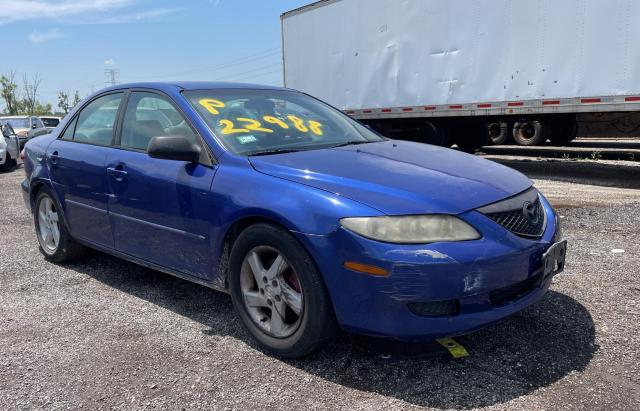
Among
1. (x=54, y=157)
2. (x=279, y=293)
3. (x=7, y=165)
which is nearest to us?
(x=279, y=293)

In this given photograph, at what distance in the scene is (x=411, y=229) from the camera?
8.38 ft

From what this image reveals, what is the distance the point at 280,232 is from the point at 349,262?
0.44 meters

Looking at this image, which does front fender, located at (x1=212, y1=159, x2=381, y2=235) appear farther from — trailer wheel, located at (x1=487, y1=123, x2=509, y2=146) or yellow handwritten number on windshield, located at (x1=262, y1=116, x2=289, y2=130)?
trailer wheel, located at (x1=487, y1=123, x2=509, y2=146)

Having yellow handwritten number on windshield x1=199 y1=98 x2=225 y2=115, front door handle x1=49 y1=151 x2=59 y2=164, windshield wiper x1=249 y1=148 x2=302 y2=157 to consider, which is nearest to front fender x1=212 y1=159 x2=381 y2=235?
windshield wiper x1=249 y1=148 x2=302 y2=157

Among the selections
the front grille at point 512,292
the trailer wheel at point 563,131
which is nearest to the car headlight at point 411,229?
the front grille at point 512,292

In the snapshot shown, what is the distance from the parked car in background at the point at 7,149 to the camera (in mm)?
13156

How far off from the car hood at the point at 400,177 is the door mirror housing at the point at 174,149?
16.1 inches

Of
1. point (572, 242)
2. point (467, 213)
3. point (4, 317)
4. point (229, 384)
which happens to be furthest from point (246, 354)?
point (572, 242)

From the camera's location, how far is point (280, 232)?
280cm

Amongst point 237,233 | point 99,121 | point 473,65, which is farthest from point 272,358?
point 473,65

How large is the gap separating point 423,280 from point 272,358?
3.42 feet

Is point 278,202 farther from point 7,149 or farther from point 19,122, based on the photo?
point 19,122

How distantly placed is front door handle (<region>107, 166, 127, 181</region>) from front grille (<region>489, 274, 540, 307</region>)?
2.52 metres

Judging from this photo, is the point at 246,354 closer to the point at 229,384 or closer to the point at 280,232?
the point at 229,384
